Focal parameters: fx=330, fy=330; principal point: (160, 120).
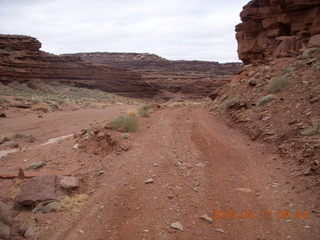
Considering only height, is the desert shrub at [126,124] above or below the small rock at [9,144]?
above

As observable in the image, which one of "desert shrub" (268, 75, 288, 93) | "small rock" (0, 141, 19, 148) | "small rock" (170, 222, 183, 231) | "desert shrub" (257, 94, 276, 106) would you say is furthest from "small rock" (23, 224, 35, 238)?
"desert shrub" (268, 75, 288, 93)

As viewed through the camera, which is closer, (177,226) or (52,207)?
(177,226)

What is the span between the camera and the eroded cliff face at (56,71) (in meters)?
41.2

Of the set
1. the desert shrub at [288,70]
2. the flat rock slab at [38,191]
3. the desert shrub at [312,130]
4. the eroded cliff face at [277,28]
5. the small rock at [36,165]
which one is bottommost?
the small rock at [36,165]

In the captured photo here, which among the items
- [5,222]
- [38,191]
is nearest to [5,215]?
[5,222]

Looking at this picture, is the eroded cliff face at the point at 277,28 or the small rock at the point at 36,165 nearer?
the small rock at the point at 36,165

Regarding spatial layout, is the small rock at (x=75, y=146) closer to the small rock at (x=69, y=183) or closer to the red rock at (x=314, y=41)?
the small rock at (x=69, y=183)

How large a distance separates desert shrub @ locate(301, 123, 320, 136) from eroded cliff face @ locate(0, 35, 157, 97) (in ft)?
127

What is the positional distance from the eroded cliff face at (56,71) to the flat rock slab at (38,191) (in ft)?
120

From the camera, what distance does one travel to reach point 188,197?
17.5 ft

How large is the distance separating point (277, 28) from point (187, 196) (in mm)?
15039

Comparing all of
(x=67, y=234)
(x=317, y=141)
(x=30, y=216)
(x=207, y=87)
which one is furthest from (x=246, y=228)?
(x=207, y=87)

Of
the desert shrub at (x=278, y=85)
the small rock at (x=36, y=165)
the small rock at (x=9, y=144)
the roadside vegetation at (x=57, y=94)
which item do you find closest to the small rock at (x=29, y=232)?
the small rock at (x=36, y=165)

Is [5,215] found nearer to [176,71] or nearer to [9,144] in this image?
[9,144]
